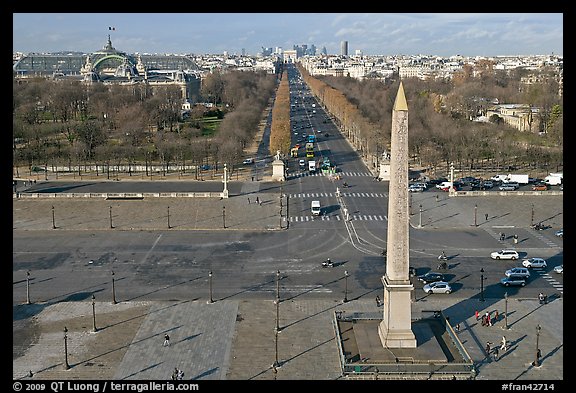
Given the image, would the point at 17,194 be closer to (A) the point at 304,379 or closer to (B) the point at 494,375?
(A) the point at 304,379

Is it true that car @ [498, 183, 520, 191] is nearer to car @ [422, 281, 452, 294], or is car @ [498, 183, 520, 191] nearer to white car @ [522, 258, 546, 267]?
white car @ [522, 258, 546, 267]

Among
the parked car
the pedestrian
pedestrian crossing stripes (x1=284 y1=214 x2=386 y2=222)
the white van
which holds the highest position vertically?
the parked car

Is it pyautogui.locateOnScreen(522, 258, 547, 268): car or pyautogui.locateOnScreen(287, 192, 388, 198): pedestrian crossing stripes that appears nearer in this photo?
pyautogui.locateOnScreen(522, 258, 547, 268): car

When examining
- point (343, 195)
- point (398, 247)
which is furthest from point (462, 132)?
point (398, 247)

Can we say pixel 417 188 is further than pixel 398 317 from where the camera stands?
Yes

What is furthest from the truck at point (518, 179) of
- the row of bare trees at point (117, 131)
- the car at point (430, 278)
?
the car at point (430, 278)

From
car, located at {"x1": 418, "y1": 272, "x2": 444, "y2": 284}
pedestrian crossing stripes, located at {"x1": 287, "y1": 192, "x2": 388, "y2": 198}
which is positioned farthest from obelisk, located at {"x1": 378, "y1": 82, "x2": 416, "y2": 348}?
pedestrian crossing stripes, located at {"x1": 287, "y1": 192, "x2": 388, "y2": 198}

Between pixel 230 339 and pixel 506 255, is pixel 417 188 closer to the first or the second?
pixel 506 255

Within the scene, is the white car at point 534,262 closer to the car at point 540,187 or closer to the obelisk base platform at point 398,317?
the obelisk base platform at point 398,317
